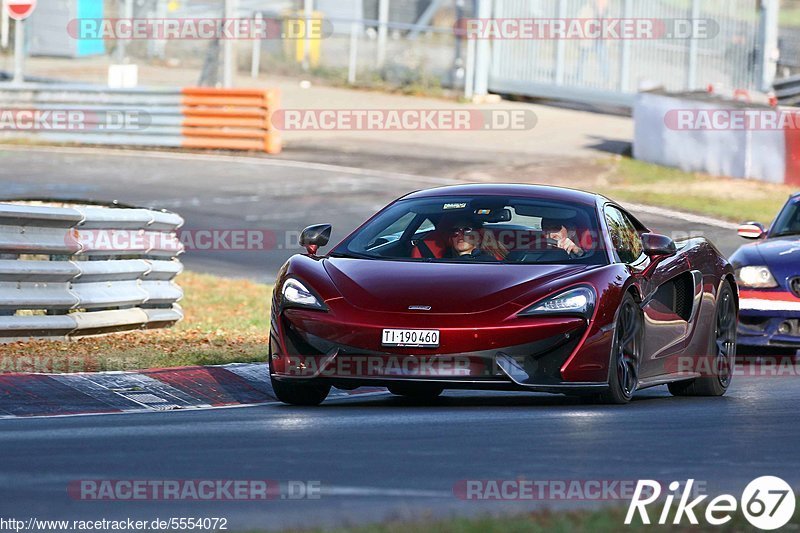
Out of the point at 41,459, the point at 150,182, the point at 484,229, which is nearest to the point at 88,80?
the point at 150,182

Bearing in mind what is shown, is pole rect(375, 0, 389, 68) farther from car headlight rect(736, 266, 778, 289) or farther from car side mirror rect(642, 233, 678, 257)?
car side mirror rect(642, 233, 678, 257)

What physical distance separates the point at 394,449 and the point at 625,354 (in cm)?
266

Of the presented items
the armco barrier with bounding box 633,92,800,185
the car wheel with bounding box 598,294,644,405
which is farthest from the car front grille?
the armco barrier with bounding box 633,92,800,185

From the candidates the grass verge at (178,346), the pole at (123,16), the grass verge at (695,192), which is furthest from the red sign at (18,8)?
the grass verge at (178,346)

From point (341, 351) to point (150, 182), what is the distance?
18.9m

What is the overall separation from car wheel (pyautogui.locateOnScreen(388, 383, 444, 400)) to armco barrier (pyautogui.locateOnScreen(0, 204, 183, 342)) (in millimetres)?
2759

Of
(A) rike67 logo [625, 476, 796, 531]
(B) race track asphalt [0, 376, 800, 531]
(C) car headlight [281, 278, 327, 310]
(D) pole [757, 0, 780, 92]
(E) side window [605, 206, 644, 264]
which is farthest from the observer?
(D) pole [757, 0, 780, 92]

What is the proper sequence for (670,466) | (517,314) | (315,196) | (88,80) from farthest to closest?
(88,80), (315,196), (517,314), (670,466)

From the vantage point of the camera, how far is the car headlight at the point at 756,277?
13773 millimetres

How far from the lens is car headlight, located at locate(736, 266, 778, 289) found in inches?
542

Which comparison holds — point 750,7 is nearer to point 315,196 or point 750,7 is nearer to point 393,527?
point 315,196

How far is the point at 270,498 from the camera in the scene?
6562mm

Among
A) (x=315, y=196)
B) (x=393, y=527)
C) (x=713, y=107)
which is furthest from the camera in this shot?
(x=713, y=107)
